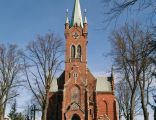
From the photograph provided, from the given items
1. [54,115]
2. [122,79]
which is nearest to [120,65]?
[122,79]

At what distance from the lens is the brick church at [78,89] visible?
5712 centimetres

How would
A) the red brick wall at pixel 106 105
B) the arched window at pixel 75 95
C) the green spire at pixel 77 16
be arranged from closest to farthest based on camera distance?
the arched window at pixel 75 95
the red brick wall at pixel 106 105
the green spire at pixel 77 16

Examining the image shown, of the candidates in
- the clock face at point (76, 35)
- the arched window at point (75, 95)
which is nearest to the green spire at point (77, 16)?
the clock face at point (76, 35)

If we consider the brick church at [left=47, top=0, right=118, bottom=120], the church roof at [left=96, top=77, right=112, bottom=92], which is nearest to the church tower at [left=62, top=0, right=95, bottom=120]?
the brick church at [left=47, top=0, right=118, bottom=120]

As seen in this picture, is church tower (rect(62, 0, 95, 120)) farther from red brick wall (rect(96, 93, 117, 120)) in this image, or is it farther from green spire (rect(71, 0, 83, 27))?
red brick wall (rect(96, 93, 117, 120))

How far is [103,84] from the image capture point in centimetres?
6544

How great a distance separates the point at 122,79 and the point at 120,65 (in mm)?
1432

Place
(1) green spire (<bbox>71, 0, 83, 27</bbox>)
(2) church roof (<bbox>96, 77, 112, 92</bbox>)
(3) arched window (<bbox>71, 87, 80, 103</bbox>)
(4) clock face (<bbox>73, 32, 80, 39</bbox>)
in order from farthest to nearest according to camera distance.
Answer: (1) green spire (<bbox>71, 0, 83, 27</bbox>)
(2) church roof (<bbox>96, 77, 112, 92</bbox>)
(4) clock face (<bbox>73, 32, 80, 39</bbox>)
(3) arched window (<bbox>71, 87, 80, 103</bbox>)

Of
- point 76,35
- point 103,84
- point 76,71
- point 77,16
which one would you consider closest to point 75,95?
point 76,71

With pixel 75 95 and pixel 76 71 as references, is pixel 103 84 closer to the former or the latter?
pixel 76 71

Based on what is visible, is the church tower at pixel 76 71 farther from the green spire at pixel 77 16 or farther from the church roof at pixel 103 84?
the church roof at pixel 103 84

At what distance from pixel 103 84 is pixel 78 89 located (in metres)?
8.35

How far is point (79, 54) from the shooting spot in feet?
203

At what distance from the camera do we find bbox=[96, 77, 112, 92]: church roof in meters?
63.6
